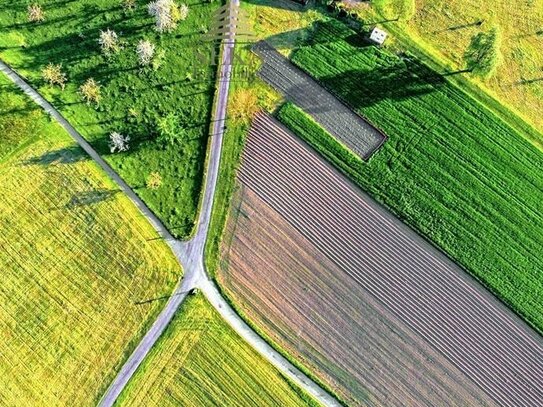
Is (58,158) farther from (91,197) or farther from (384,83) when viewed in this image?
(384,83)

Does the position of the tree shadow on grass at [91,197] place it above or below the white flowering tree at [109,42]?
below

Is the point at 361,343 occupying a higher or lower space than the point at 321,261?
lower

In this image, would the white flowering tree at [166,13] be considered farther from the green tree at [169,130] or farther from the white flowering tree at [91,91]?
the green tree at [169,130]

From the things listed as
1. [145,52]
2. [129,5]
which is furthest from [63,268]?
[129,5]

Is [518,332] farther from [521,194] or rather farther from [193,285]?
[193,285]

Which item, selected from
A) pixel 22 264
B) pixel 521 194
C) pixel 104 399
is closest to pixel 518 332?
pixel 521 194

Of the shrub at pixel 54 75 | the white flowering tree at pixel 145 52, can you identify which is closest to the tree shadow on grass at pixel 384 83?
the white flowering tree at pixel 145 52

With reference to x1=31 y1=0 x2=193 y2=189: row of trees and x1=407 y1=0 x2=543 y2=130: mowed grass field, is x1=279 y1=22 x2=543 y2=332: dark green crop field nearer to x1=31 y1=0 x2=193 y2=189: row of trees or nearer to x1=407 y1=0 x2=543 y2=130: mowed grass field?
x1=407 y1=0 x2=543 y2=130: mowed grass field
